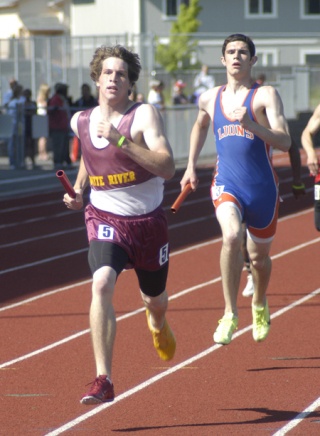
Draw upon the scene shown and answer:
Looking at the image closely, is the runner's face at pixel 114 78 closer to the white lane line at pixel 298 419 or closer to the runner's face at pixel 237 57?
the runner's face at pixel 237 57

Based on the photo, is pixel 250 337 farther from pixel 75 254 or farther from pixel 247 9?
pixel 247 9

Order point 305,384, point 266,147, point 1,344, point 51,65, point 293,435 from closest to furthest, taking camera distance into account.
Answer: point 293,435 < point 305,384 < point 266,147 < point 1,344 < point 51,65

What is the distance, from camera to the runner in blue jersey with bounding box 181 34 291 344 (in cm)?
699

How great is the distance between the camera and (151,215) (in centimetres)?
603

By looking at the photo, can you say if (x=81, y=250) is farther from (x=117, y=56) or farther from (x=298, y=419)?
(x=298, y=419)

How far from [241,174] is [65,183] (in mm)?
1620

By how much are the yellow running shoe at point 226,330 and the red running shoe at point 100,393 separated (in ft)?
4.50

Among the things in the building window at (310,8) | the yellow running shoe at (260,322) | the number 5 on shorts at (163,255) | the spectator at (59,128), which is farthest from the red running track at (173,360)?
the building window at (310,8)

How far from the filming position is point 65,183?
5855mm

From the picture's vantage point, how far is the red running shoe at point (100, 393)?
5375mm

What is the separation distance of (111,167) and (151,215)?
13.4 inches

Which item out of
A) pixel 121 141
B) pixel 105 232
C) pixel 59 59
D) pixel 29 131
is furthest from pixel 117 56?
A: pixel 59 59

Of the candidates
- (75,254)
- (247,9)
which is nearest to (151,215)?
(75,254)

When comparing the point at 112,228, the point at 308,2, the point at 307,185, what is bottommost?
the point at 307,185
